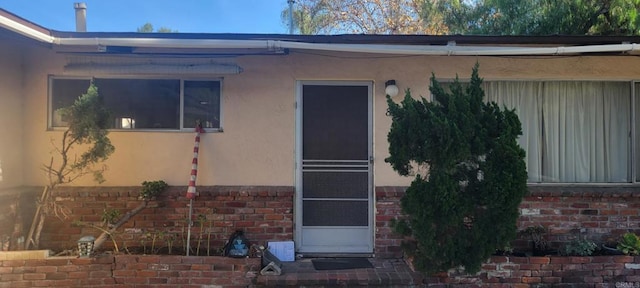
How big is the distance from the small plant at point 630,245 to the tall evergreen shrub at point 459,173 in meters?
1.69

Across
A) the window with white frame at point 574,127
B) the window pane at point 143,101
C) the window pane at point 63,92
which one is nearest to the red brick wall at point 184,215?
the window pane at point 143,101

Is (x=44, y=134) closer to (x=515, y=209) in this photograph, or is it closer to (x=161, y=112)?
(x=161, y=112)

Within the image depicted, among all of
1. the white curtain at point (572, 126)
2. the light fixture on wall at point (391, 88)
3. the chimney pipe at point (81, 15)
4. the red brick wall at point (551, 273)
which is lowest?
the red brick wall at point (551, 273)

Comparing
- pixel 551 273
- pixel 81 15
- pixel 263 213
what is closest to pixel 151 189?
pixel 263 213

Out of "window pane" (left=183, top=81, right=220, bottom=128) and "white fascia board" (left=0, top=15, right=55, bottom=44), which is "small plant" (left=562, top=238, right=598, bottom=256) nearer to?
"window pane" (left=183, top=81, right=220, bottom=128)

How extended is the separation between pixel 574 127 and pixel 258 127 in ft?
12.6

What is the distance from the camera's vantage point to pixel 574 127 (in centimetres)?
511

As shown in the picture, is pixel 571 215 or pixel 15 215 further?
pixel 571 215

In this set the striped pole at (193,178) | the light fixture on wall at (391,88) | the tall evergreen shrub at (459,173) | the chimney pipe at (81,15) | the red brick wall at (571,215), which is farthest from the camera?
the chimney pipe at (81,15)

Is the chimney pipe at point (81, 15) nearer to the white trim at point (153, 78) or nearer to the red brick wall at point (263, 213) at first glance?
the white trim at point (153, 78)

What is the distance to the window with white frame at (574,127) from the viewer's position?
507cm

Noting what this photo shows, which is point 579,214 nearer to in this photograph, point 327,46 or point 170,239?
point 327,46

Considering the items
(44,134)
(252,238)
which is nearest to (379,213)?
(252,238)

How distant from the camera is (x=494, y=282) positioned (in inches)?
163
